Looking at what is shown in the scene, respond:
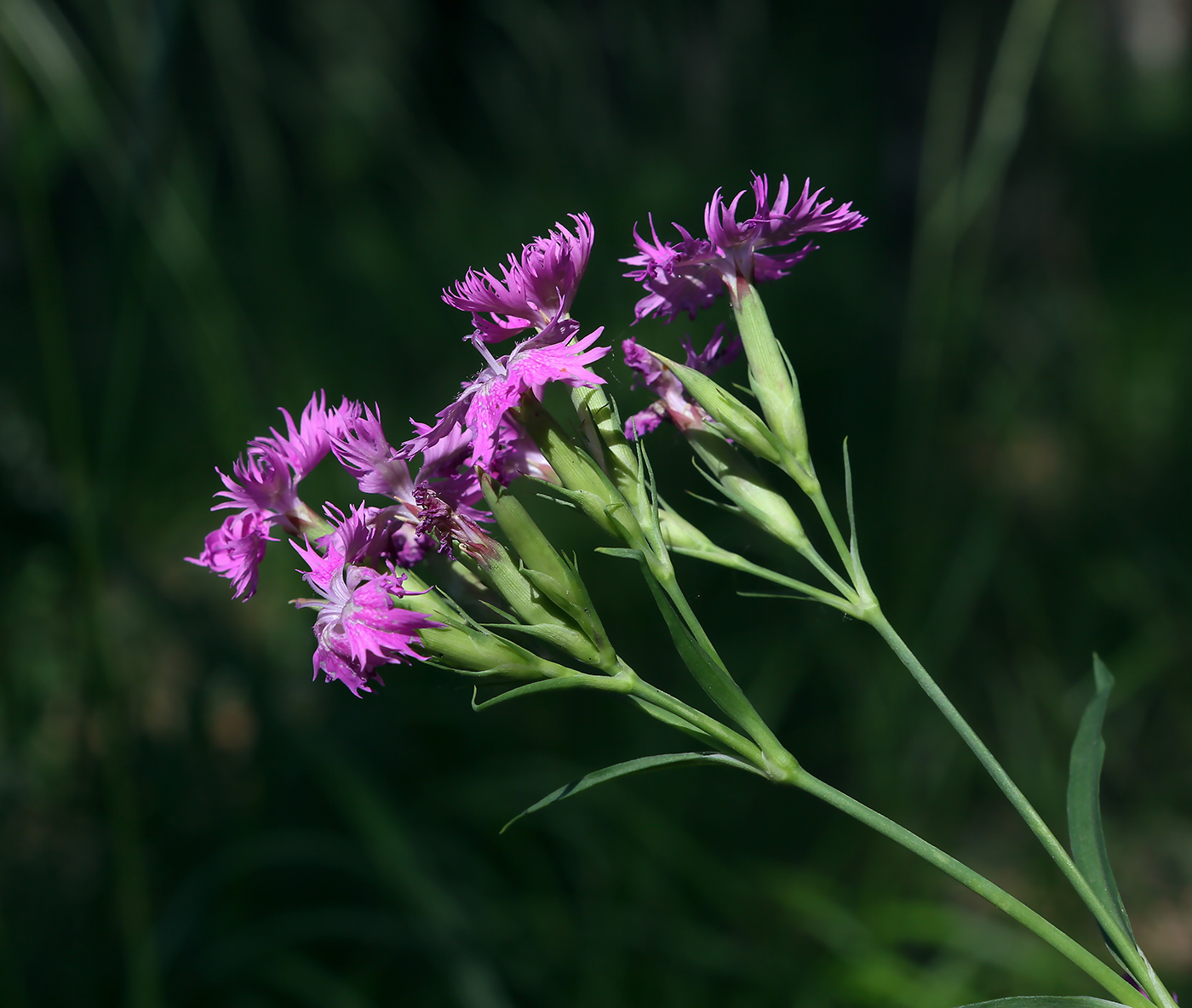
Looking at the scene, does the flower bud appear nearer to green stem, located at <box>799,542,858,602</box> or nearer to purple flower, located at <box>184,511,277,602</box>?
green stem, located at <box>799,542,858,602</box>

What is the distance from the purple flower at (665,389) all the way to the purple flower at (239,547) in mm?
269

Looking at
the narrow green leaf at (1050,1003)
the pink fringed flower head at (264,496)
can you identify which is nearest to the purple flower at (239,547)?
the pink fringed flower head at (264,496)

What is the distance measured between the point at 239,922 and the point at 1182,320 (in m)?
2.91

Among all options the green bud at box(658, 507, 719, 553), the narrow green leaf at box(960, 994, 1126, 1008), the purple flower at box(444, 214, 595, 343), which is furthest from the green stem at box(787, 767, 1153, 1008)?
the purple flower at box(444, 214, 595, 343)

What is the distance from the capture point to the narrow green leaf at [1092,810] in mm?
529

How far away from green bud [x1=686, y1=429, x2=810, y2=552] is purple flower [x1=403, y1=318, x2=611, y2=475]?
4.9 inches

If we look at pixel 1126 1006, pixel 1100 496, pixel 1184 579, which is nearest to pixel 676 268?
pixel 1126 1006

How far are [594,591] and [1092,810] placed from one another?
1.74 meters

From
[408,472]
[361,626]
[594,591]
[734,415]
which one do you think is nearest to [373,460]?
[408,472]

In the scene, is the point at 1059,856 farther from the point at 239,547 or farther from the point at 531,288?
the point at 239,547

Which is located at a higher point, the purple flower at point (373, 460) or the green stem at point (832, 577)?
the purple flower at point (373, 460)

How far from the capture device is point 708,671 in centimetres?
51

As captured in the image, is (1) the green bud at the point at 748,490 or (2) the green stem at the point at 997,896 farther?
(1) the green bud at the point at 748,490

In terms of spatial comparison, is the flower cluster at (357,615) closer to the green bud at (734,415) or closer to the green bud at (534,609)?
the green bud at (534,609)
